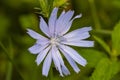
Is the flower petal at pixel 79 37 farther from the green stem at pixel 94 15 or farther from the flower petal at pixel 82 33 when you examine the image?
the green stem at pixel 94 15

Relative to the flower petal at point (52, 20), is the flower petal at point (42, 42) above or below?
below

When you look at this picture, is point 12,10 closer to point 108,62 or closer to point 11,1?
point 11,1

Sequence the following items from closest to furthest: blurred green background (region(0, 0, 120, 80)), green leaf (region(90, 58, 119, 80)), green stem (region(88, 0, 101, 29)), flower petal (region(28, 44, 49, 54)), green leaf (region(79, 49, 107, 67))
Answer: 1. flower petal (region(28, 44, 49, 54))
2. green leaf (region(90, 58, 119, 80))
3. green leaf (region(79, 49, 107, 67))
4. blurred green background (region(0, 0, 120, 80))
5. green stem (region(88, 0, 101, 29))

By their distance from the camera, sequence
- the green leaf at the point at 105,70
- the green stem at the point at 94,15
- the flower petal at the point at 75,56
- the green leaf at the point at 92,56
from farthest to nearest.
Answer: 1. the green stem at the point at 94,15
2. the green leaf at the point at 92,56
3. the green leaf at the point at 105,70
4. the flower petal at the point at 75,56

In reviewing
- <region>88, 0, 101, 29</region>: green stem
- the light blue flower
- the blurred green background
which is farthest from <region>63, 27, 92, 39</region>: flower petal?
<region>88, 0, 101, 29</region>: green stem

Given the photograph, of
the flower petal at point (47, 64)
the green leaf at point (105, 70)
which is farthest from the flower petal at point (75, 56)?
the green leaf at point (105, 70)

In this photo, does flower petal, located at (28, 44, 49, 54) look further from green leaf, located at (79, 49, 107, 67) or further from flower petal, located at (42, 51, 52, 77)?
green leaf, located at (79, 49, 107, 67)

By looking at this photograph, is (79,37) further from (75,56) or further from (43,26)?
(43,26)

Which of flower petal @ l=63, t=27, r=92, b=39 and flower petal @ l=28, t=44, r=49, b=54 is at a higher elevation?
flower petal @ l=28, t=44, r=49, b=54
